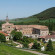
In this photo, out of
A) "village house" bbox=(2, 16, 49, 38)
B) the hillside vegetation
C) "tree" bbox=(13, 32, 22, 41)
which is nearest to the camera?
"tree" bbox=(13, 32, 22, 41)

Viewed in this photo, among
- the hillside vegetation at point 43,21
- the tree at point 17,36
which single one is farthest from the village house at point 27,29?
the hillside vegetation at point 43,21

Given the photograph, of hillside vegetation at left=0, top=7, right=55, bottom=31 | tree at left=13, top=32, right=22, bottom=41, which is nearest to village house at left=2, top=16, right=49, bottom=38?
tree at left=13, top=32, right=22, bottom=41

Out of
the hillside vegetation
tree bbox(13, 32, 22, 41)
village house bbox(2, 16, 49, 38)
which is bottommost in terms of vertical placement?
tree bbox(13, 32, 22, 41)

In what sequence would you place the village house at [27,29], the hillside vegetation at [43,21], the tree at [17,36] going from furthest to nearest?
the hillside vegetation at [43,21], the village house at [27,29], the tree at [17,36]

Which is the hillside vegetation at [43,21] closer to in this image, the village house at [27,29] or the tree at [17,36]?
the village house at [27,29]

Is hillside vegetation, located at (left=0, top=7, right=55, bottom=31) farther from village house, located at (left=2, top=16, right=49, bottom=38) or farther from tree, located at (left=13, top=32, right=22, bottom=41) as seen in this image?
tree, located at (left=13, top=32, right=22, bottom=41)

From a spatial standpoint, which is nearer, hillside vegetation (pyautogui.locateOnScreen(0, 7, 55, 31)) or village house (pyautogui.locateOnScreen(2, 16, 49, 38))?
village house (pyautogui.locateOnScreen(2, 16, 49, 38))

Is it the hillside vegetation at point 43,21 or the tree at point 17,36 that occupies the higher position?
the hillside vegetation at point 43,21

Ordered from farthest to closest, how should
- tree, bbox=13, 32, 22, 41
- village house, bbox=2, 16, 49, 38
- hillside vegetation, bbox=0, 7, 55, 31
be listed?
hillside vegetation, bbox=0, 7, 55, 31
village house, bbox=2, 16, 49, 38
tree, bbox=13, 32, 22, 41

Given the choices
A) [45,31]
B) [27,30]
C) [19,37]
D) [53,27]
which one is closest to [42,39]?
[19,37]

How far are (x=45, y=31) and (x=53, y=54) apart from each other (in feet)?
113

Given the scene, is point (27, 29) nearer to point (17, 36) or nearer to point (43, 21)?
point (17, 36)

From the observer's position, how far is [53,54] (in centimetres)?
1097

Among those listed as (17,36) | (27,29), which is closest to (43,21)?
(27,29)
